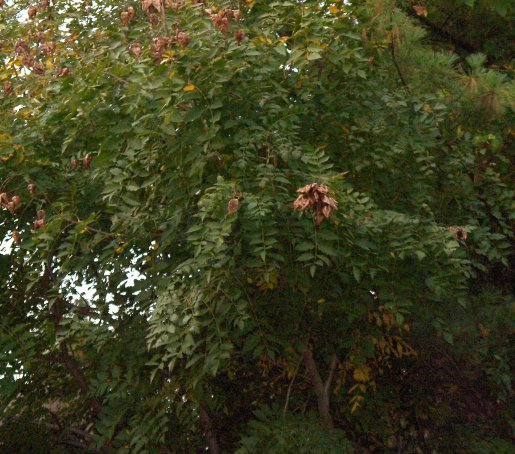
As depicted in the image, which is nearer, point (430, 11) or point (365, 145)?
point (365, 145)

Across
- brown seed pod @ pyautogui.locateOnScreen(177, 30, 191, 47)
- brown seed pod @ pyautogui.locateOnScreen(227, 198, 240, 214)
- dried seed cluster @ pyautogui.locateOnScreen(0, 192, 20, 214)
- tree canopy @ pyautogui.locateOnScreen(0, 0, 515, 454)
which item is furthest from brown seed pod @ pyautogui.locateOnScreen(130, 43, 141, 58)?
brown seed pod @ pyautogui.locateOnScreen(227, 198, 240, 214)

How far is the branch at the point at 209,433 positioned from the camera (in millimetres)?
5926

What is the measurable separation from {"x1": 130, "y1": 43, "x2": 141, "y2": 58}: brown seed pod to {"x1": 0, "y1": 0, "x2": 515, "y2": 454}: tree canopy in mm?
33

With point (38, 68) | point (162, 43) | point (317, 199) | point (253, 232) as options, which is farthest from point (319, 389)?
point (38, 68)

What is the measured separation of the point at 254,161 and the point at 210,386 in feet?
6.17

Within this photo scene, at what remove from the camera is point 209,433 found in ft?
19.5

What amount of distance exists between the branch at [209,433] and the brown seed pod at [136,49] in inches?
93.3

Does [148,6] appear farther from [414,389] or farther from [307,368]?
[414,389]

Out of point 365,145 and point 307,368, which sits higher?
point 365,145

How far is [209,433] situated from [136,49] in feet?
8.49

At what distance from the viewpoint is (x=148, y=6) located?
14.8ft

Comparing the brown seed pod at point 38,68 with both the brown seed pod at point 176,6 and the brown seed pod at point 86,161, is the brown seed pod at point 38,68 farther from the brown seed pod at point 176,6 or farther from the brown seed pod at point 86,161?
the brown seed pod at point 176,6

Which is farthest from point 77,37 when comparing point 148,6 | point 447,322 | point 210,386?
point 447,322

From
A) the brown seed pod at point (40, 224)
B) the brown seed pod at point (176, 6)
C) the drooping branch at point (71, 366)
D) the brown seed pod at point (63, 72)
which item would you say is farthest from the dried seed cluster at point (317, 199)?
the drooping branch at point (71, 366)
